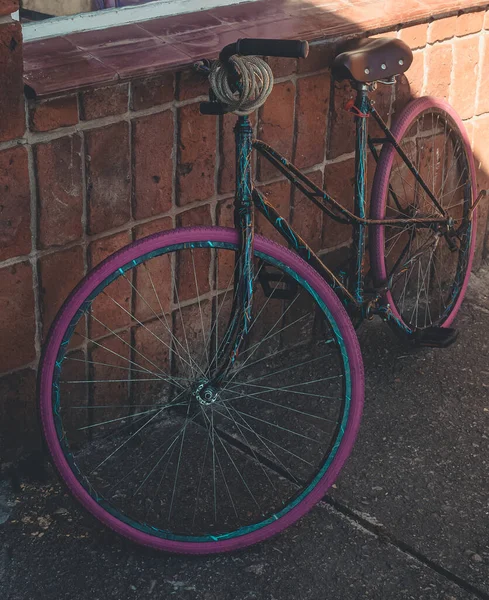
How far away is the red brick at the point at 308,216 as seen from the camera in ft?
11.8

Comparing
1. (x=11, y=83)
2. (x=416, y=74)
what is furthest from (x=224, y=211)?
(x=416, y=74)

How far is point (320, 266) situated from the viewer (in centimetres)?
300

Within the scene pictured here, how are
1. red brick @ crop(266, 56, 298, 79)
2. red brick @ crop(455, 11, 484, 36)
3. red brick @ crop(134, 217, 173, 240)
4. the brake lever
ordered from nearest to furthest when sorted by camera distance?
the brake lever
red brick @ crop(134, 217, 173, 240)
red brick @ crop(266, 56, 298, 79)
red brick @ crop(455, 11, 484, 36)

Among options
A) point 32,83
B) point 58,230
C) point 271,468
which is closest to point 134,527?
point 271,468

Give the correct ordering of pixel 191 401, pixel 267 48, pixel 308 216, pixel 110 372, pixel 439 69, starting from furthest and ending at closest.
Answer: pixel 439 69 → pixel 308 216 → pixel 110 372 → pixel 191 401 → pixel 267 48

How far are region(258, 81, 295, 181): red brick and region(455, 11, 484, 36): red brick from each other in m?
0.92

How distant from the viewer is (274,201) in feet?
11.5

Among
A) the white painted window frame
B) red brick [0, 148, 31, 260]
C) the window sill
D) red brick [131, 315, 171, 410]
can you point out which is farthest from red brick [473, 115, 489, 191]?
red brick [0, 148, 31, 260]

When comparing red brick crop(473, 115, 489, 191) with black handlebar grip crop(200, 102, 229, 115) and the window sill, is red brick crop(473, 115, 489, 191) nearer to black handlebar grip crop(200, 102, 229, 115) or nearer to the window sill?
the window sill

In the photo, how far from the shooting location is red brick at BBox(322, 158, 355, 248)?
3656 millimetres

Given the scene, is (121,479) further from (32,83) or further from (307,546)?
(32,83)

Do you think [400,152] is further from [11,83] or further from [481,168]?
[11,83]

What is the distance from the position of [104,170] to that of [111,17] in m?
0.67

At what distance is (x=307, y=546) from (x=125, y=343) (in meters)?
0.86
